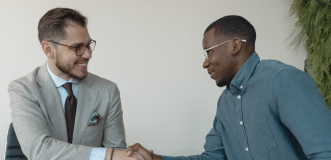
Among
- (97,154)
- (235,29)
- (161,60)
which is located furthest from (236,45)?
(161,60)

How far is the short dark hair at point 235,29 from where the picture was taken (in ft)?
5.42

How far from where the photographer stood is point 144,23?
3.13m

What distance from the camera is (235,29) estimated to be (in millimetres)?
1662

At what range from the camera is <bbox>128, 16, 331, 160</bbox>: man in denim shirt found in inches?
48.7

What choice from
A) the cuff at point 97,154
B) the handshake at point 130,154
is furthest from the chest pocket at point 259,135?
the cuff at point 97,154

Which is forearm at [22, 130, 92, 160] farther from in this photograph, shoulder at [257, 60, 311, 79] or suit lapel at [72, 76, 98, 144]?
shoulder at [257, 60, 311, 79]

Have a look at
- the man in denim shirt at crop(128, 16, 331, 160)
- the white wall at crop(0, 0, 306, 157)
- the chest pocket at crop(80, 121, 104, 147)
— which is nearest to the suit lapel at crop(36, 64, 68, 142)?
the chest pocket at crop(80, 121, 104, 147)

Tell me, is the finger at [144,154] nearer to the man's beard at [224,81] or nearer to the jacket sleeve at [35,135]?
the jacket sleeve at [35,135]

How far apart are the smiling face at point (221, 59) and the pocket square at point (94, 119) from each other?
83 centimetres

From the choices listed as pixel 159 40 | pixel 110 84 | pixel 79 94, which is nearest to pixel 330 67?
pixel 159 40

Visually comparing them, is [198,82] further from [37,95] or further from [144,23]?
[37,95]

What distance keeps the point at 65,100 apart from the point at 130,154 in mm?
580

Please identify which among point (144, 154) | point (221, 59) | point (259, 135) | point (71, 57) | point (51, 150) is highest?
point (221, 59)

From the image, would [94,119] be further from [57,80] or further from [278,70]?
[278,70]
